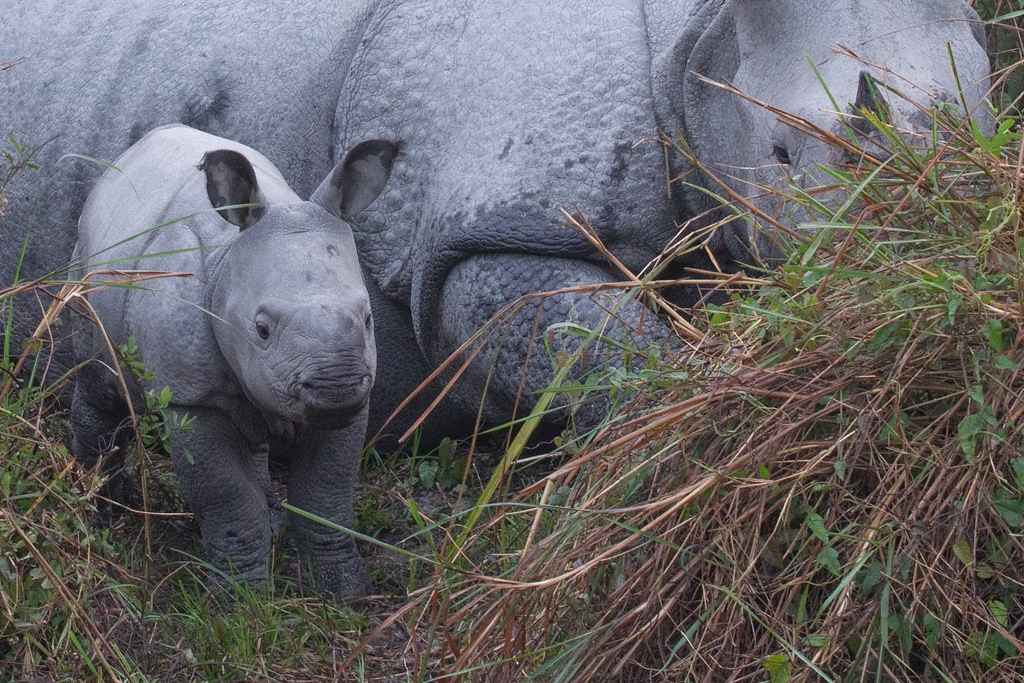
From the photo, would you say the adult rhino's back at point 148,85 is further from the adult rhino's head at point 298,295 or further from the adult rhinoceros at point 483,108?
the adult rhino's head at point 298,295

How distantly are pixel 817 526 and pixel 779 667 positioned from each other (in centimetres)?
23

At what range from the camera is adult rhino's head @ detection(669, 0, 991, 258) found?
337 cm

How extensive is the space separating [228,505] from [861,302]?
1.69 m

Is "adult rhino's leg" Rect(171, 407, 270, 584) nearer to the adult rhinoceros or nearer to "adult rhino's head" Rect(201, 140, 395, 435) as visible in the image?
"adult rhino's head" Rect(201, 140, 395, 435)

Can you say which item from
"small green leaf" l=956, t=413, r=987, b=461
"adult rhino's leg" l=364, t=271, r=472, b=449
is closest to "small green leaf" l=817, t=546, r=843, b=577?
"small green leaf" l=956, t=413, r=987, b=461

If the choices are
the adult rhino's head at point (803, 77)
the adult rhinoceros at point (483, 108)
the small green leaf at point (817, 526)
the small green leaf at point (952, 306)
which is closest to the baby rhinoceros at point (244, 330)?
the adult rhinoceros at point (483, 108)

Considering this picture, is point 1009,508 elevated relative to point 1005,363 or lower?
lower

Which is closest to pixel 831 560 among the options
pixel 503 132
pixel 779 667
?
pixel 779 667

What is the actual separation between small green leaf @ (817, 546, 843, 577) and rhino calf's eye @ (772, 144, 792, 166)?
133cm

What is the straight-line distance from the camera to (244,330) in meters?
3.44

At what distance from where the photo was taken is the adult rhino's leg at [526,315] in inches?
151

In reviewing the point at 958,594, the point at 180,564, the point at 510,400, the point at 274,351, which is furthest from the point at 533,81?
the point at 958,594

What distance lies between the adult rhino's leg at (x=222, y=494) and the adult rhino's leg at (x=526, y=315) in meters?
0.63

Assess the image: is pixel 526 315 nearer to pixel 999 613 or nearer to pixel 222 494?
pixel 222 494
